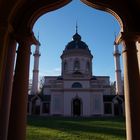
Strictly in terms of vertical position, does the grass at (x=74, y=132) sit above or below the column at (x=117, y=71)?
below

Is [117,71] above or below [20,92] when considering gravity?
above

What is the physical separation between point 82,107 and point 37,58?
1572cm

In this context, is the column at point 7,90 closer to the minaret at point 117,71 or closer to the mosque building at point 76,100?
the mosque building at point 76,100

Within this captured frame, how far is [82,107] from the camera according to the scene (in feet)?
142

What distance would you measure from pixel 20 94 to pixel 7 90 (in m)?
0.36

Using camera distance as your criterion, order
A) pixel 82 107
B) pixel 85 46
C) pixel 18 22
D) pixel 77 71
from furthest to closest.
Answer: pixel 85 46
pixel 77 71
pixel 82 107
pixel 18 22

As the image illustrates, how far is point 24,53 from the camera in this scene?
625cm

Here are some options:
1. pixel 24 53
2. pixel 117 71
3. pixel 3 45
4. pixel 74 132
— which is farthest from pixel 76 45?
pixel 3 45

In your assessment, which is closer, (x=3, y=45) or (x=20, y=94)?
(x=3, y=45)

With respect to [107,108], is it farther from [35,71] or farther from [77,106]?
[35,71]

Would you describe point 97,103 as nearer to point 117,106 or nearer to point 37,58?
→ point 117,106

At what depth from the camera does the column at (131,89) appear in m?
5.62

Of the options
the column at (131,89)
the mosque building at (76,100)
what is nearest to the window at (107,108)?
the mosque building at (76,100)

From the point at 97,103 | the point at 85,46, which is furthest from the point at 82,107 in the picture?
the point at 85,46
